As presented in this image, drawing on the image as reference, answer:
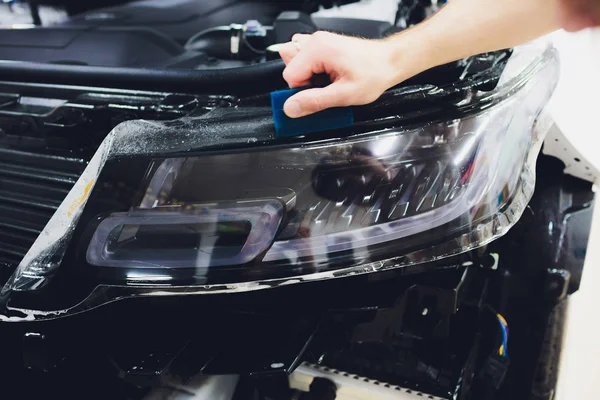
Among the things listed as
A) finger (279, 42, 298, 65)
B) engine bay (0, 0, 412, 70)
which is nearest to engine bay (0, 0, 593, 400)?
finger (279, 42, 298, 65)

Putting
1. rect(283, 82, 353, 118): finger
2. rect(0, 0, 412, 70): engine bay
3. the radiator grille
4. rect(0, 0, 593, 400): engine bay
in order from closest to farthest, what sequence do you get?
1. rect(283, 82, 353, 118): finger
2. rect(0, 0, 593, 400): engine bay
3. the radiator grille
4. rect(0, 0, 412, 70): engine bay

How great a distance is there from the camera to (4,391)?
1.07 metres

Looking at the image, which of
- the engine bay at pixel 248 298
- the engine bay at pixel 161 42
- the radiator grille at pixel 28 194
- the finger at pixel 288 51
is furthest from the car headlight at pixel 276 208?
the engine bay at pixel 161 42

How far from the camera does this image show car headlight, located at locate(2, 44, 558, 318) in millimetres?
788

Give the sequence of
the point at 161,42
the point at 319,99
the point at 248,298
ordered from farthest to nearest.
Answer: the point at 161,42
the point at 248,298
the point at 319,99

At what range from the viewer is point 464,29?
78 centimetres

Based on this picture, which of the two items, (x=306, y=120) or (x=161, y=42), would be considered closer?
(x=306, y=120)

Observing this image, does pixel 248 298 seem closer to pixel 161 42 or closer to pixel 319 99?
pixel 319 99

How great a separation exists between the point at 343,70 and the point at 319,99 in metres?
0.05

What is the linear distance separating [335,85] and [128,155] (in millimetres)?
342

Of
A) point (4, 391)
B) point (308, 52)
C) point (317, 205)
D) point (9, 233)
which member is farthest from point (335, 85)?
point (4, 391)

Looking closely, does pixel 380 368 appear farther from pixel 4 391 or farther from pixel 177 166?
pixel 4 391

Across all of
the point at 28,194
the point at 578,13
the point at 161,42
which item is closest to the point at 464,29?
the point at 578,13

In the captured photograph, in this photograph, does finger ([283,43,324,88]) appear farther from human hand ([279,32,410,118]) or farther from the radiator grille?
the radiator grille
